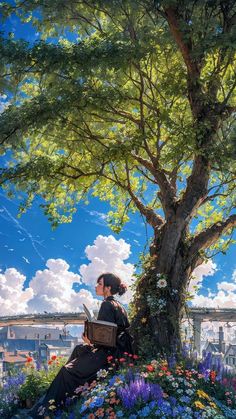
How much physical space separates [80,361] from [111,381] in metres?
1.20

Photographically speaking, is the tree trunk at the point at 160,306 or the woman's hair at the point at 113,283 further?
the tree trunk at the point at 160,306

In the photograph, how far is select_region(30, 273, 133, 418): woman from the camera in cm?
705

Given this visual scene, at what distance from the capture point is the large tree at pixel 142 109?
8750 mm

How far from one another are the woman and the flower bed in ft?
0.49

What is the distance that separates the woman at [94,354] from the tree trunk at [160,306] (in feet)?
3.00

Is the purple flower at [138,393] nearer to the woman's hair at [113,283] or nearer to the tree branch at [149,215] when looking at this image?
the woman's hair at [113,283]

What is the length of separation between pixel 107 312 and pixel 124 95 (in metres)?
4.56

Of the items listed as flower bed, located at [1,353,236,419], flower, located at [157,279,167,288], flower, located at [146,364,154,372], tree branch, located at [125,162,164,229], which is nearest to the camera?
flower bed, located at [1,353,236,419]

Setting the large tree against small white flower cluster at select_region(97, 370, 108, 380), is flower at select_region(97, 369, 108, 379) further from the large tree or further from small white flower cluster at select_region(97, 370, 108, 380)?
the large tree

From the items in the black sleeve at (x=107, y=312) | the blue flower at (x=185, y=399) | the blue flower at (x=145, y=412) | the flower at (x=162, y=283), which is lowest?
the blue flower at (x=145, y=412)

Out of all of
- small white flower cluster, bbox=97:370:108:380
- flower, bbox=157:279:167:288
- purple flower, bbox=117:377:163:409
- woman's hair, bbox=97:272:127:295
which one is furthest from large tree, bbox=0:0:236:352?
purple flower, bbox=117:377:163:409

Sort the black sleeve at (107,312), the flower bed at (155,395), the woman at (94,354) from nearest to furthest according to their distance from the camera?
1. the flower bed at (155,395)
2. the woman at (94,354)
3. the black sleeve at (107,312)

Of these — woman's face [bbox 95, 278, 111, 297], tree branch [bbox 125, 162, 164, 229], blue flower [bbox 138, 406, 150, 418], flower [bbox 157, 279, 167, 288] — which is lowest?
blue flower [bbox 138, 406, 150, 418]

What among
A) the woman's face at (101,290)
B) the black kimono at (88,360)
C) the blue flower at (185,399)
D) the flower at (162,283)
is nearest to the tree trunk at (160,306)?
the flower at (162,283)
